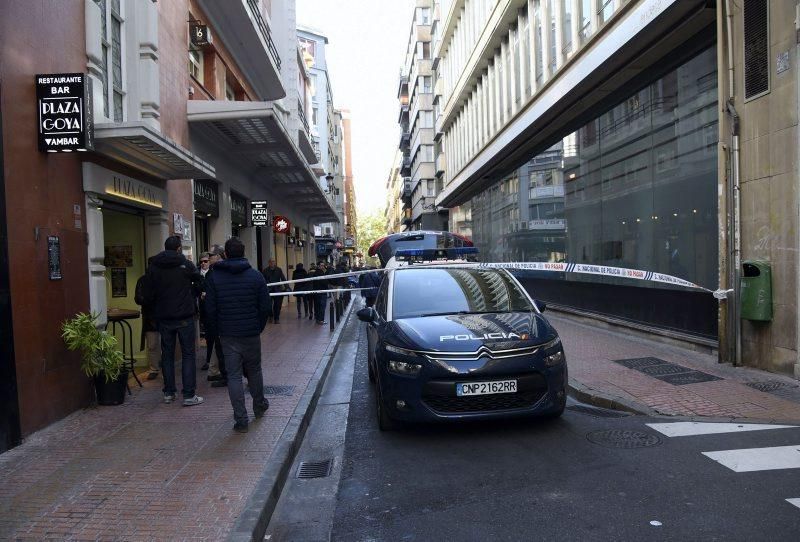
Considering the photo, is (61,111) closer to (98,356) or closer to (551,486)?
(98,356)

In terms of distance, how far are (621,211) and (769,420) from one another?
24.8 ft

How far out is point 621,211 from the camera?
41.6ft

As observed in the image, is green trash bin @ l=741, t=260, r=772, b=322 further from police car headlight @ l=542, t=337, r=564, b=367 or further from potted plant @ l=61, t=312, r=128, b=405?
potted plant @ l=61, t=312, r=128, b=405

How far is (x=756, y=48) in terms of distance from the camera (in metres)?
7.75

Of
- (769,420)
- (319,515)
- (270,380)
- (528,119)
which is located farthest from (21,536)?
(528,119)

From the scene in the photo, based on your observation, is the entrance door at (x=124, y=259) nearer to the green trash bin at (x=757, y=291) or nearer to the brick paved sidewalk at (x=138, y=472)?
the brick paved sidewalk at (x=138, y=472)

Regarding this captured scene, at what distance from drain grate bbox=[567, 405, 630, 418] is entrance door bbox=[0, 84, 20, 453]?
5455 mm

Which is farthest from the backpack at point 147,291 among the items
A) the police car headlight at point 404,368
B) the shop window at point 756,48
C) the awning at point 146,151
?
the shop window at point 756,48

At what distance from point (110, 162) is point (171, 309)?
7.02 ft

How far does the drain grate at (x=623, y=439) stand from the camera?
513 centimetres

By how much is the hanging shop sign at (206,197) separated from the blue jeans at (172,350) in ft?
17.3

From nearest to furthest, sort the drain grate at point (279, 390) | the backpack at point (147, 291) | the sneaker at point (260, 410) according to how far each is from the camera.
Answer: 1. the sneaker at point (260, 410)
2. the backpack at point (147, 291)
3. the drain grate at point (279, 390)

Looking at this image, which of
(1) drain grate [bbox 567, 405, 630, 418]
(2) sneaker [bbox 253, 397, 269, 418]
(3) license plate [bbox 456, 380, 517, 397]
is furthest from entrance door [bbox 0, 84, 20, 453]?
(1) drain grate [bbox 567, 405, 630, 418]

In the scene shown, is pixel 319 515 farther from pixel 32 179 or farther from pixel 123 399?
pixel 32 179
